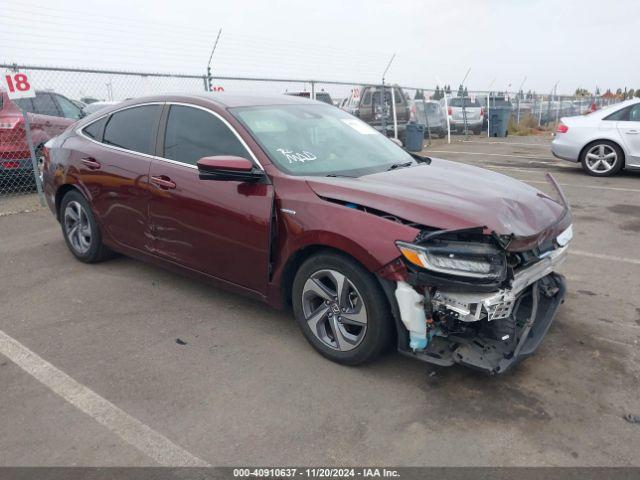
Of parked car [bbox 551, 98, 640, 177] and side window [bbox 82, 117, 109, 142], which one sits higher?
side window [bbox 82, 117, 109, 142]

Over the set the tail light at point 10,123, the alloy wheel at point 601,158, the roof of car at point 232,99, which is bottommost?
the alloy wheel at point 601,158

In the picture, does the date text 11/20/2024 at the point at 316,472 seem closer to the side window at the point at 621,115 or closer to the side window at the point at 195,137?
the side window at the point at 195,137

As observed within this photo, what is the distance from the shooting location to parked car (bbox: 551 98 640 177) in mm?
9852

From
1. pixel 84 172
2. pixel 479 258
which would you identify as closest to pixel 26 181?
pixel 84 172

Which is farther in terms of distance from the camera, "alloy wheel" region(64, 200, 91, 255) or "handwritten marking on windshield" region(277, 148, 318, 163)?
"alloy wheel" region(64, 200, 91, 255)

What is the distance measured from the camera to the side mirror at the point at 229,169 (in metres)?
3.34

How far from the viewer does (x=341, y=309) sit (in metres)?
3.17

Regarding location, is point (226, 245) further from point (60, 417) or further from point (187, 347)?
point (60, 417)

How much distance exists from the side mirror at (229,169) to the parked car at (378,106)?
1199 cm

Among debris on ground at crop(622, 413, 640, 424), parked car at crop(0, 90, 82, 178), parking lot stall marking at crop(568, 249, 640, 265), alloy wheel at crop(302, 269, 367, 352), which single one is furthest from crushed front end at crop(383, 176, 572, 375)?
parked car at crop(0, 90, 82, 178)

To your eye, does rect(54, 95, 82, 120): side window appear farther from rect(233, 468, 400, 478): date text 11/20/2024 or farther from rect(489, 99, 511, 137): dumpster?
rect(489, 99, 511, 137): dumpster

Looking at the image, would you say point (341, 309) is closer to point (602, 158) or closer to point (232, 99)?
point (232, 99)

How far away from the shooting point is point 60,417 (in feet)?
9.20

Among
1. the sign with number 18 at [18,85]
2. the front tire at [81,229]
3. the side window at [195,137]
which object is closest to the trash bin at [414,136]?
the sign with number 18 at [18,85]
